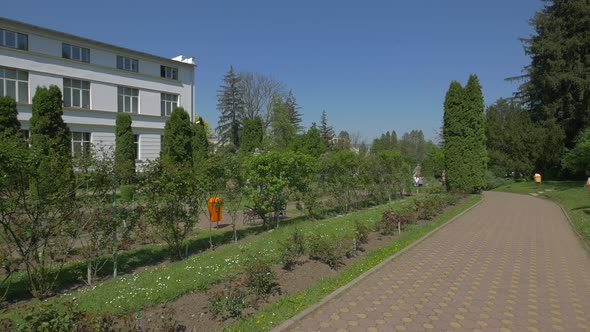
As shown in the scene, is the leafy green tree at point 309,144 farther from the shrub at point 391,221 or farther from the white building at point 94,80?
the shrub at point 391,221

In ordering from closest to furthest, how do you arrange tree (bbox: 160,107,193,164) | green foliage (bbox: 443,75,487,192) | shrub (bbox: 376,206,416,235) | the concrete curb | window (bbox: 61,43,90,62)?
1. the concrete curb
2. shrub (bbox: 376,206,416,235)
3. green foliage (bbox: 443,75,487,192)
4. window (bbox: 61,43,90,62)
5. tree (bbox: 160,107,193,164)

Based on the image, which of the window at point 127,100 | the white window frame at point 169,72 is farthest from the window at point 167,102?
the window at point 127,100

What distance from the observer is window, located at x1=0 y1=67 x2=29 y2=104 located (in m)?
23.0

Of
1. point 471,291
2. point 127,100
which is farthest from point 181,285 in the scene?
point 127,100

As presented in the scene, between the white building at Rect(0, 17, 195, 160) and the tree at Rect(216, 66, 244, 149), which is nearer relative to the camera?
the white building at Rect(0, 17, 195, 160)

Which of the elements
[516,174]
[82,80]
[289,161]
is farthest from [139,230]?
[516,174]

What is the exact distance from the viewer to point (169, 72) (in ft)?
110

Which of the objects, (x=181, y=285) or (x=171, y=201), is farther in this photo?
(x=171, y=201)

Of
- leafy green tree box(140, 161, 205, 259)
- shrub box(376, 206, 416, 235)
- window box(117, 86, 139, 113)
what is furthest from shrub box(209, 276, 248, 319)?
window box(117, 86, 139, 113)

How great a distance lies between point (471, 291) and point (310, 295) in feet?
8.68

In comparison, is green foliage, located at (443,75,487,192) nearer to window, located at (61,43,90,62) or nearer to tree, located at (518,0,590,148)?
tree, located at (518,0,590,148)

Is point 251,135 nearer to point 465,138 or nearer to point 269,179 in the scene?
point 465,138

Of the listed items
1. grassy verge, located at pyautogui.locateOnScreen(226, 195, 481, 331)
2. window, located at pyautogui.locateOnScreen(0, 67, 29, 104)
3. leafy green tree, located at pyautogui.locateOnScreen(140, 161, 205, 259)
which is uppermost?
window, located at pyautogui.locateOnScreen(0, 67, 29, 104)

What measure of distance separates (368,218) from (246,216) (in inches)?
182
